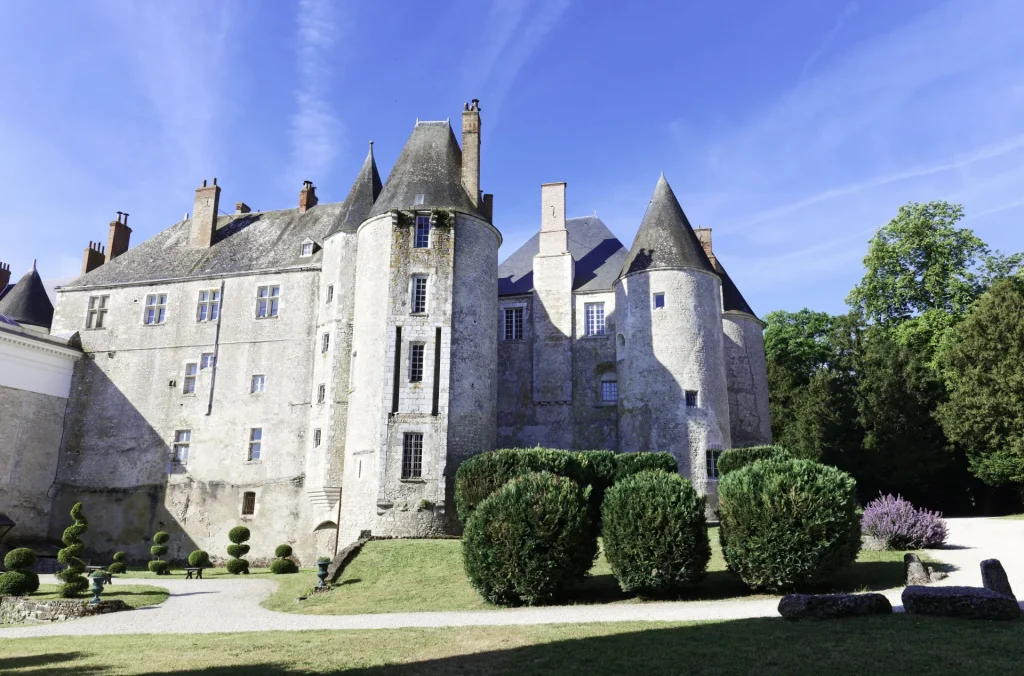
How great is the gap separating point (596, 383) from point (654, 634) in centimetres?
2072

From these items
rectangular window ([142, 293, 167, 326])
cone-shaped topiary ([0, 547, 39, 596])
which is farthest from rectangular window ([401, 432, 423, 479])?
rectangular window ([142, 293, 167, 326])

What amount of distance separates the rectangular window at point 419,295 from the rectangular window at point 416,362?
4.14 feet

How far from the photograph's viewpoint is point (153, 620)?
1620 cm

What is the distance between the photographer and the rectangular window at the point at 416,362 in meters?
27.2

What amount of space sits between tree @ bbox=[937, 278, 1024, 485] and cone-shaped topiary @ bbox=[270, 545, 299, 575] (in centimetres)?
2619

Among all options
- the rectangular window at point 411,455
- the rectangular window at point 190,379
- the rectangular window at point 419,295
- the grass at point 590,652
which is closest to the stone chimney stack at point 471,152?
the rectangular window at point 419,295

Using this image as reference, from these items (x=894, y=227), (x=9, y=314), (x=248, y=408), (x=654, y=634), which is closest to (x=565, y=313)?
(x=248, y=408)

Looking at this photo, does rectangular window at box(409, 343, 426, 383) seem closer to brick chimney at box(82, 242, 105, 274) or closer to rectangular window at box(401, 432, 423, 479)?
rectangular window at box(401, 432, 423, 479)

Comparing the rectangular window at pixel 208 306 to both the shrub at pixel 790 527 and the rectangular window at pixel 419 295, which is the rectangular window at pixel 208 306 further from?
the shrub at pixel 790 527

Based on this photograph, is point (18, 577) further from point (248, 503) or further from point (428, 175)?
point (428, 175)

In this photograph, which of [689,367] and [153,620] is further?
[689,367]

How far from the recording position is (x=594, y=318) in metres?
32.5

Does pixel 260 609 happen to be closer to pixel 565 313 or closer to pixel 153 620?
pixel 153 620

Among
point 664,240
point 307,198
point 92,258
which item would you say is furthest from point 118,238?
point 664,240
